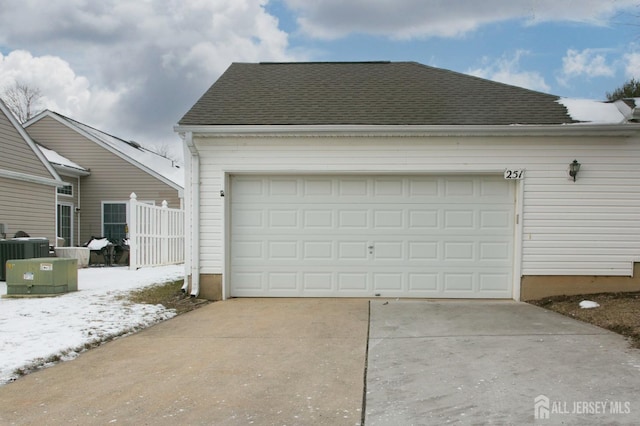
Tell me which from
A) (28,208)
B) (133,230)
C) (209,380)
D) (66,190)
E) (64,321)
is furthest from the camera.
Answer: (66,190)

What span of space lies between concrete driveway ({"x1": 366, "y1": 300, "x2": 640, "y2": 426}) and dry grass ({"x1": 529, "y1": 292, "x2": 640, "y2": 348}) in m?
0.22

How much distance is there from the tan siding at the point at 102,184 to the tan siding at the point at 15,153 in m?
4.20

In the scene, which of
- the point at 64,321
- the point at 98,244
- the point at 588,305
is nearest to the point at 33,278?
the point at 64,321

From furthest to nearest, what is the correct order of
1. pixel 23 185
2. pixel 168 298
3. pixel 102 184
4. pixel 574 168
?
pixel 102 184 → pixel 23 185 → pixel 168 298 → pixel 574 168

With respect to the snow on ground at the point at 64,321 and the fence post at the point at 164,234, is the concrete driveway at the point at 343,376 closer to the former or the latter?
the snow on ground at the point at 64,321

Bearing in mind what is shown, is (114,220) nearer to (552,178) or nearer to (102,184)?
(102,184)

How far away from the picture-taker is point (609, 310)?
23.3 feet

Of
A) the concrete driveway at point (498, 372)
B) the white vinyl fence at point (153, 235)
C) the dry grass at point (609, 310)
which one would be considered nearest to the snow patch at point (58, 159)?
the white vinyl fence at point (153, 235)

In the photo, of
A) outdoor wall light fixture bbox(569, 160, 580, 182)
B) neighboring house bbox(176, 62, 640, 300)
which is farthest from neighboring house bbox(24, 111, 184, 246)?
outdoor wall light fixture bbox(569, 160, 580, 182)

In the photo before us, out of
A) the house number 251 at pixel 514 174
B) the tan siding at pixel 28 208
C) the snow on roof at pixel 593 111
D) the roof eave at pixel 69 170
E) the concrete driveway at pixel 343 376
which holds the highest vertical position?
the snow on roof at pixel 593 111

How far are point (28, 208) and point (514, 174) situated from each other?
43.8 ft

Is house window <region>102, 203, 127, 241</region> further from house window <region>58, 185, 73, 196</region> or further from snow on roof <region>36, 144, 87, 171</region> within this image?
snow on roof <region>36, 144, 87, 171</region>

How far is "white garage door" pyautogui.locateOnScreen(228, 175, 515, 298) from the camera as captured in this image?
8.83 metres

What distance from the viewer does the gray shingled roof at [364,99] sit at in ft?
29.1
